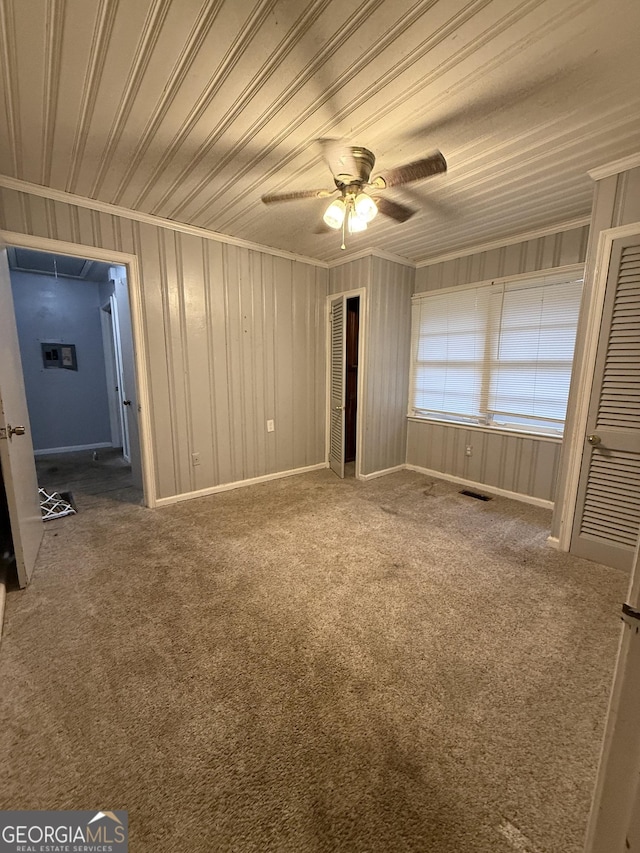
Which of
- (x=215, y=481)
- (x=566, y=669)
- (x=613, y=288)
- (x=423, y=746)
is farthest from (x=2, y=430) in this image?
(x=613, y=288)

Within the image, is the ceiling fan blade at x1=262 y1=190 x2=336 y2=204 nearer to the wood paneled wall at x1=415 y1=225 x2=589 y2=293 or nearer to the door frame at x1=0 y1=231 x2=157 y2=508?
the door frame at x1=0 y1=231 x2=157 y2=508

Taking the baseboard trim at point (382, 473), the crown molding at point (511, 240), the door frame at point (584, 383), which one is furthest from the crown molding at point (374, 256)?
the baseboard trim at point (382, 473)

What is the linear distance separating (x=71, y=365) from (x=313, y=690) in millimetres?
5826

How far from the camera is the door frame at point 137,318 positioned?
2555mm

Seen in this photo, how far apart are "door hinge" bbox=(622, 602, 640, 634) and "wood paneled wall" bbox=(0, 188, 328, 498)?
3.32 meters

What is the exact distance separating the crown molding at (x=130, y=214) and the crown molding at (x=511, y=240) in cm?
156

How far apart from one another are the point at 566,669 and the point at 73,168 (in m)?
3.87

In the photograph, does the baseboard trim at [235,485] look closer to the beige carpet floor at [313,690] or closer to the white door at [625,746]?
the beige carpet floor at [313,690]

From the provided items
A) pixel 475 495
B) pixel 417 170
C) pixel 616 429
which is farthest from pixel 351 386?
pixel 417 170

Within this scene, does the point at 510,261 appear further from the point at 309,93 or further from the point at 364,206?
the point at 309,93

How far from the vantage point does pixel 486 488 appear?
3652 mm

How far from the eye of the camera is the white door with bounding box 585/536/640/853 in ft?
1.65

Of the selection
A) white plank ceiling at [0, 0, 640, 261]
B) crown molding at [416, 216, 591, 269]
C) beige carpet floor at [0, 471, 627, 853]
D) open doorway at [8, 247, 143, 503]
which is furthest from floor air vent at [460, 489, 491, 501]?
open doorway at [8, 247, 143, 503]

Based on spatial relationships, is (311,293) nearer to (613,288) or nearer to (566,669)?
(613,288)
